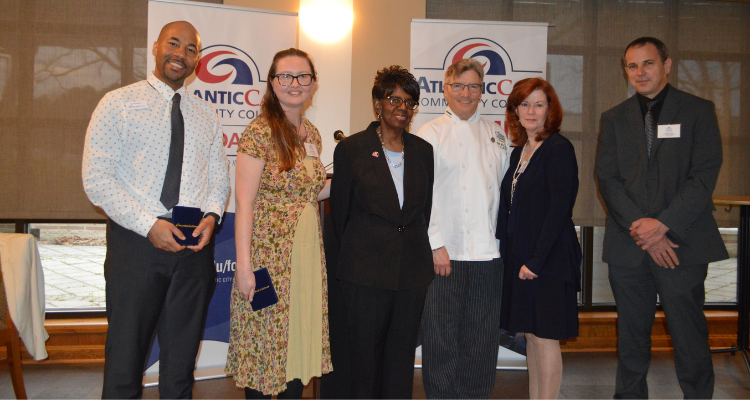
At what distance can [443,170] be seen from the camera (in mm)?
2371

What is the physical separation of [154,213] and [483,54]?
266 cm

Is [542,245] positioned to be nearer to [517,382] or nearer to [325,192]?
[325,192]

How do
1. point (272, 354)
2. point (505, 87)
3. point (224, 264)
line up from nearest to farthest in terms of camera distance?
point (272, 354) < point (224, 264) < point (505, 87)

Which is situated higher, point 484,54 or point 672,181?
point 484,54

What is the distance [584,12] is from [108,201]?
412 cm

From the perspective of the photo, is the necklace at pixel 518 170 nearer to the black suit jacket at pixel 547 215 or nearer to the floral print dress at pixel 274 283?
the black suit jacket at pixel 547 215

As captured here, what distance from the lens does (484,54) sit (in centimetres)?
363

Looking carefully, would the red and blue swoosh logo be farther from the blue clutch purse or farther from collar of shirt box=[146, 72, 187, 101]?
the blue clutch purse

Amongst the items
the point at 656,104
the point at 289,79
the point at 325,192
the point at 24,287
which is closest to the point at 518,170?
the point at 656,104

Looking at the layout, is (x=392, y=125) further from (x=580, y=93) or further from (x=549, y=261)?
(x=580, y=93)

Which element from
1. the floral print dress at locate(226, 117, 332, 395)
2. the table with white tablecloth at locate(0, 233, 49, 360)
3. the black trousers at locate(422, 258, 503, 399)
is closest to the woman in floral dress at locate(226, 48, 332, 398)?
the floral print dress at locate(226, 117, 332, 395)

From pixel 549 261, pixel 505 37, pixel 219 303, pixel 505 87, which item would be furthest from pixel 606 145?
pixel 219 303

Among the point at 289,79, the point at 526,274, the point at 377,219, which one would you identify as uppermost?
the point at 289,79

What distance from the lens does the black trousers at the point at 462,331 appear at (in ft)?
7.70
